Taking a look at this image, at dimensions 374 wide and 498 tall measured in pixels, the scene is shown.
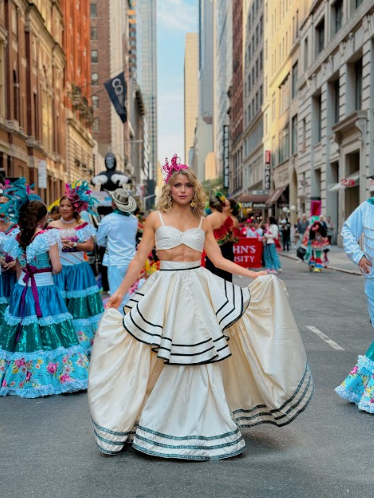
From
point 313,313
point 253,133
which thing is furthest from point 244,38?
point 313,313

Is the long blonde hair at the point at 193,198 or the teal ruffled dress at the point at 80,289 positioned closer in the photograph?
the long blonde hair at the point at 193,198

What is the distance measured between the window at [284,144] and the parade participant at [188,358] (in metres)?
47.9

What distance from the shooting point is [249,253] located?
734 inches

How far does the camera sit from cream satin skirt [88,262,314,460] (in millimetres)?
4066

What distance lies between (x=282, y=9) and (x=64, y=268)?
166 ft

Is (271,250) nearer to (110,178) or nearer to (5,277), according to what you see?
(110,178)

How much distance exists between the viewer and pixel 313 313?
36.0 feet

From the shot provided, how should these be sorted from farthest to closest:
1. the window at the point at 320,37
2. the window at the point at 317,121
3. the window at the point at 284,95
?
1. the window at the point at 284,95
2. the window at the point at 317,121
3. the window at the point at 320,37

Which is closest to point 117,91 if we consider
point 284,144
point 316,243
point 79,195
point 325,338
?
point 284,144

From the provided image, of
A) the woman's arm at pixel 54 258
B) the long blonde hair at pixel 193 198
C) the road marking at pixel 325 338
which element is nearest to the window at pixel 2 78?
the road marking at pixel 325 338

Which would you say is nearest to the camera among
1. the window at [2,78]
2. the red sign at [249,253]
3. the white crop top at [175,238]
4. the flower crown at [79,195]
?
the white crop top at [175,238]

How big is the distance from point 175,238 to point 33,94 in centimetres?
3299

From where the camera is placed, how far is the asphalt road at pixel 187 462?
358 cm

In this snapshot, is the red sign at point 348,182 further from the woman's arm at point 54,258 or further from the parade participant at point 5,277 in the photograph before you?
A: the woman's arm at point 54,258
